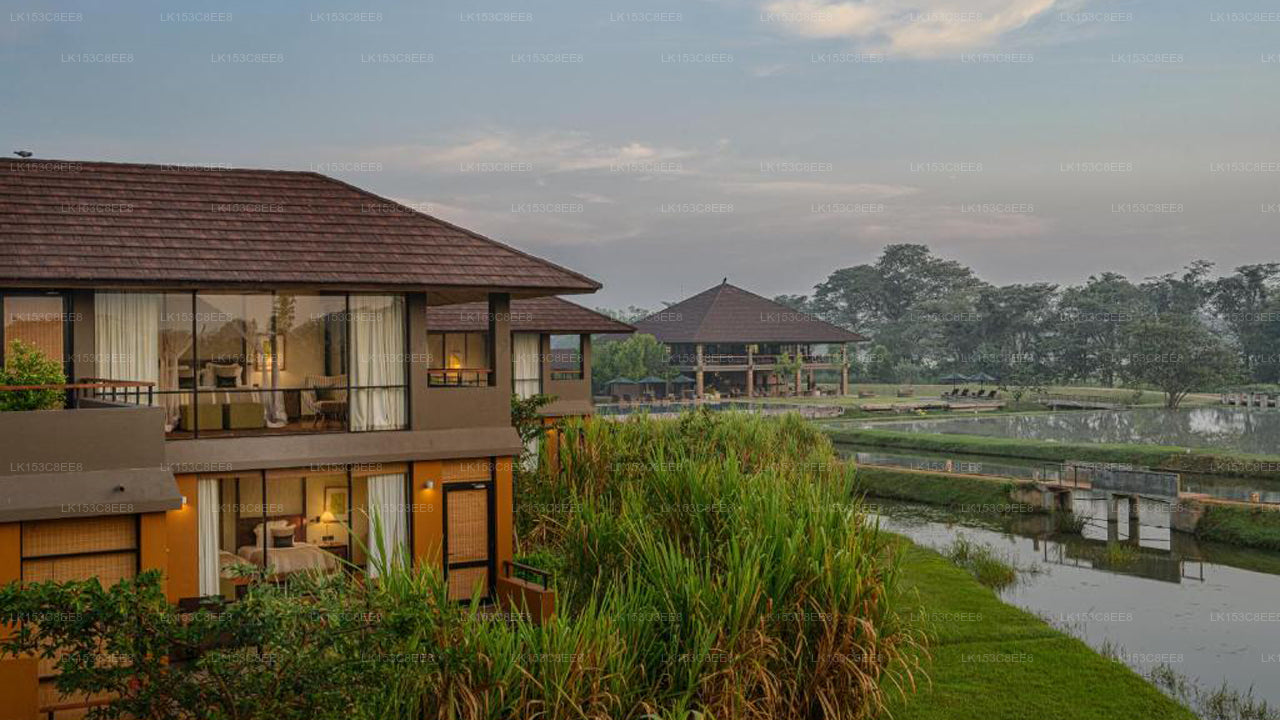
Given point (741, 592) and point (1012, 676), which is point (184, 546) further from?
point (1012, 676)

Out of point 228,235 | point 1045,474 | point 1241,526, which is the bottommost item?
point 1241,526

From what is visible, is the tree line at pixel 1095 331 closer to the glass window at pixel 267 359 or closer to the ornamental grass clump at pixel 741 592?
the ornamental grass clump at pixel 741 592

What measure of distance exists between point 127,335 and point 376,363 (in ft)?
9.04

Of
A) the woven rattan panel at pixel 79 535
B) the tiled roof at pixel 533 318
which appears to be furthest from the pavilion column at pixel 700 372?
the woven rattan panel at pixel 79 535

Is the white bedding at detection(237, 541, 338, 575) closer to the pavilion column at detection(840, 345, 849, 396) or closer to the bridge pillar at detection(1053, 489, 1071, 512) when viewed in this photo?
the bridge pillar at detection(1053, 489, 1071, 512)

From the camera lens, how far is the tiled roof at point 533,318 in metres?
24.5

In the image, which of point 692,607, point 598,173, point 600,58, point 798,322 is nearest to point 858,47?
point 600,58

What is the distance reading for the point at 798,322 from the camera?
199 ft

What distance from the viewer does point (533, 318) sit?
82.8 feet

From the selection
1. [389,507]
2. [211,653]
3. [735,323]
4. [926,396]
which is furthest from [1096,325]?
[211,653]

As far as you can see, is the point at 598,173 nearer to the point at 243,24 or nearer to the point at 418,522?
the point at 243,24

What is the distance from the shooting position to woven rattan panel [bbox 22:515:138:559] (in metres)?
9.38

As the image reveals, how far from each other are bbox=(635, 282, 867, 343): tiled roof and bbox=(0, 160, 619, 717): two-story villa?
1754 inches

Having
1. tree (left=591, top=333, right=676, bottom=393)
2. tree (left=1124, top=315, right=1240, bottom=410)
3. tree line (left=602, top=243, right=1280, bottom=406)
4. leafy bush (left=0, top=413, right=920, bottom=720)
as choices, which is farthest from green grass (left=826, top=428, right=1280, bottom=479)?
leafy bush (left=0, top=413, right=920, bottom=720)
